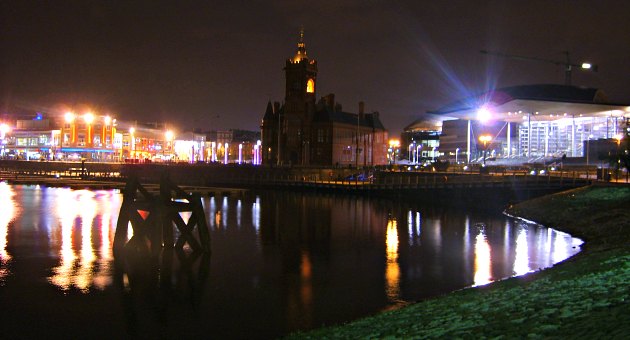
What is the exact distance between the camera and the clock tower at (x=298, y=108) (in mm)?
117000

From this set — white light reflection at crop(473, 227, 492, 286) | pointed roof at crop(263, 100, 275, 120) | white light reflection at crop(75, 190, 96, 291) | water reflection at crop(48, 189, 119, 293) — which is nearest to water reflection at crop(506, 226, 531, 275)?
white light reflection at crop(473, 227, 492, 286)

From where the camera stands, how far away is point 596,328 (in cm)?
938

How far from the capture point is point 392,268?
23875mm

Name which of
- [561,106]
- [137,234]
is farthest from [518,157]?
[137,234]

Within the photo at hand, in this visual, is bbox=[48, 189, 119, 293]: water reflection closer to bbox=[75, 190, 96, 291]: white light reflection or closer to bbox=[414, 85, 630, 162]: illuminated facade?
bbox=[75, 190, 96, 291]: white light reflection

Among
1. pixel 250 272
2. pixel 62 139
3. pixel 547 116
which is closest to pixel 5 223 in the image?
pixel 250 272

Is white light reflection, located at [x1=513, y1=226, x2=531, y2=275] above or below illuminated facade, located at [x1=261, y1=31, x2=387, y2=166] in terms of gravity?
below

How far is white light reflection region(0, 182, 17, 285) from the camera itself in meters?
22.3

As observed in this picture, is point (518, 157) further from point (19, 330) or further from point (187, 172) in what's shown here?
point (19, 330)

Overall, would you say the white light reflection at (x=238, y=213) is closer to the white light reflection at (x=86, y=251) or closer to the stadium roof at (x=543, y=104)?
the white light reflection at (x=86, y=251)

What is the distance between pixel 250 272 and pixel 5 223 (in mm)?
22287

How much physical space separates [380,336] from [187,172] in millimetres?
92375

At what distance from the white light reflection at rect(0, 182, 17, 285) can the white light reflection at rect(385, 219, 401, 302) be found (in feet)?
44.5

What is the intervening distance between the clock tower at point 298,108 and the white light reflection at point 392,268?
265 ft
